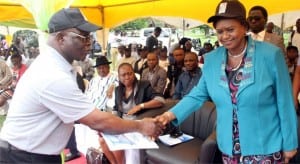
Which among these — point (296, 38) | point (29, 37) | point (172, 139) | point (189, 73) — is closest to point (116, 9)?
point (29, 37)

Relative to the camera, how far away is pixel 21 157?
1.79 m

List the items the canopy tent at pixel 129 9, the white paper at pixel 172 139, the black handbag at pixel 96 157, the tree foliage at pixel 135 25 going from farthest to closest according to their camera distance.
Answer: the tree foliage at pixel 135 25, the canopy tent at pixel 129 9, the black handbag at pixel 96 157, the white paper at pixel 172 139

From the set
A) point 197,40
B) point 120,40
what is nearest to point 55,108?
point 197,40

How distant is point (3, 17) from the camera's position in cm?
657

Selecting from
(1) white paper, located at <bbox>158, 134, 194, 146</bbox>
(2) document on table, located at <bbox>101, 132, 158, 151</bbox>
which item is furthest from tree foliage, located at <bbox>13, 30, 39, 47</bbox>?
(2) document on table, located at <bbox>101, 132, 158, 151</bbox>

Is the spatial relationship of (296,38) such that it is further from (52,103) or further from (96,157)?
(52,103)

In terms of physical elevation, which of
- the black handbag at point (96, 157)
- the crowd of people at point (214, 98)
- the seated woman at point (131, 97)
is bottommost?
the black handbag at point (96, 157)

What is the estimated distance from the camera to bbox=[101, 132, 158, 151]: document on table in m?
1.86

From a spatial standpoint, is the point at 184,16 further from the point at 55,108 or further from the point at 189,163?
the point at 55,108

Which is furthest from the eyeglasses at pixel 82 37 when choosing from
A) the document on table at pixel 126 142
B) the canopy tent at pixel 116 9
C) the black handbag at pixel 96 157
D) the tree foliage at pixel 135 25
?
the tree foliage at pixel 135 25

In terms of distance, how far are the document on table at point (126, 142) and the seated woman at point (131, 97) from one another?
2.09 m

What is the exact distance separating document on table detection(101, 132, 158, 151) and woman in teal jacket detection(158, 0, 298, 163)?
477 millimetres

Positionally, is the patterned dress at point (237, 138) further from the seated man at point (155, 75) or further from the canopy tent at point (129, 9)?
the seated man at point (155, 75)

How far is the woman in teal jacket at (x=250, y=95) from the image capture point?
181 centimetres
